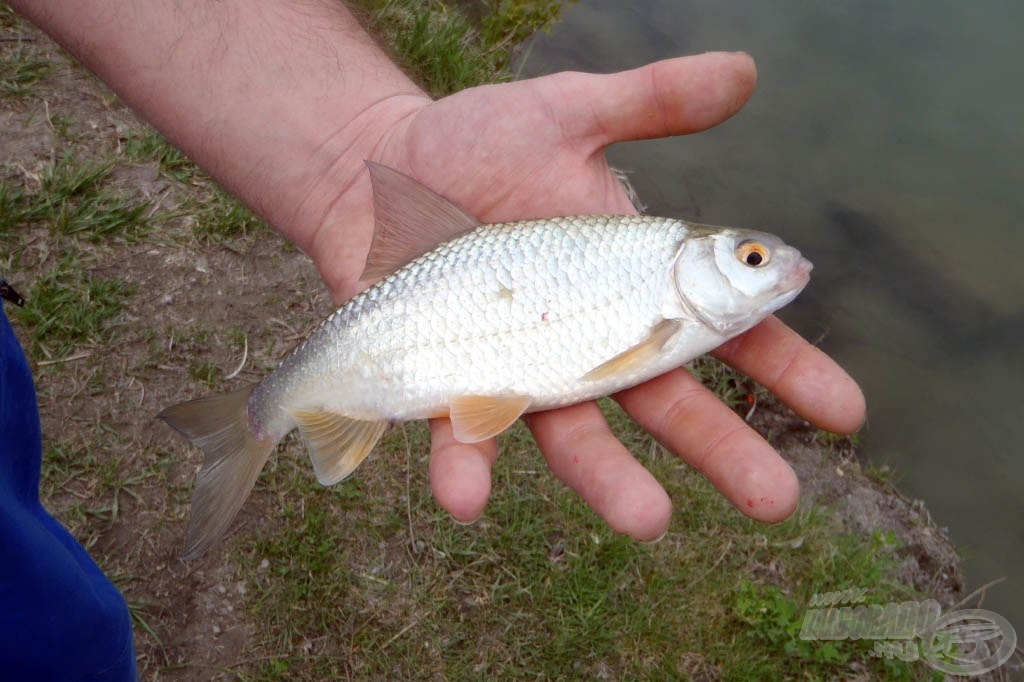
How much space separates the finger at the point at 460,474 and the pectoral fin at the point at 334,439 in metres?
0.21

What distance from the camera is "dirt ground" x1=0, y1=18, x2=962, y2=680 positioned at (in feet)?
10.0

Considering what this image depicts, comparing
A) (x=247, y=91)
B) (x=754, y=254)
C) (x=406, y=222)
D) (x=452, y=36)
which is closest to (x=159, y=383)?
(x=247, y=91)

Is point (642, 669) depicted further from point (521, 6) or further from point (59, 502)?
point (521, 6)

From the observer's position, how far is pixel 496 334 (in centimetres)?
240

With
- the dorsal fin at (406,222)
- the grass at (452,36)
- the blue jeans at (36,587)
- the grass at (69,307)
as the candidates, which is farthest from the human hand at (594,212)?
the grass at (452,36)

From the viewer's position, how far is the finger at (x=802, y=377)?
2328 millimetres

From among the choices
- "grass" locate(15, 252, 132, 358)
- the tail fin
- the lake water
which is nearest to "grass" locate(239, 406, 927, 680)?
the tail fin

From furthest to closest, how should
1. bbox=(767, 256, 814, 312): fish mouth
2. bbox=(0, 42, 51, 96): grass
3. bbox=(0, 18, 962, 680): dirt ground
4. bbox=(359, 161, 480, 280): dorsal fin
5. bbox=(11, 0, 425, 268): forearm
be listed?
1. bbox=(0, 42, 51, 96): grass
2. bbox=(0, 18, 962, 680): dirt ground
3. bbox=(11, 0, 425, 268): forearm
4. bbox=(359, 161, 480, 280): dorsal fin
5. bbox=(767, 256, 814, 312): fish mouth

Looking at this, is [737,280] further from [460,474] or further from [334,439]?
[334,439]

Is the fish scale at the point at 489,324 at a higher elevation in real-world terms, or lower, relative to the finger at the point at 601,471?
higher

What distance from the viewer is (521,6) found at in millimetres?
5664

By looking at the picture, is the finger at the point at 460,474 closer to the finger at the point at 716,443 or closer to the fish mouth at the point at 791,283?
the finger at the point at 716,443

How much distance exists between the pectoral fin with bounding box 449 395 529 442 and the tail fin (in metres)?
0.59

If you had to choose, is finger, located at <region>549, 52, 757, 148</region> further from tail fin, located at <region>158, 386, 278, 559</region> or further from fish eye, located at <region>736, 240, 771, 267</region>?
tail fin, located at <region>158, 386, 278, 559</region>
